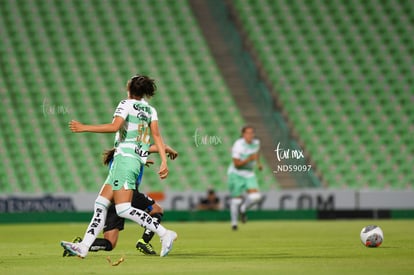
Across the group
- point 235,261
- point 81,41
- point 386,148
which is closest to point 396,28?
point 386,148

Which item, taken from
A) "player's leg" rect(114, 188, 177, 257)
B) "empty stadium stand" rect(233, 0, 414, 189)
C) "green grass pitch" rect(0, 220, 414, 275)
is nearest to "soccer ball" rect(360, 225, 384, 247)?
"green grass pitch" rect(0, 220, 414, 275)

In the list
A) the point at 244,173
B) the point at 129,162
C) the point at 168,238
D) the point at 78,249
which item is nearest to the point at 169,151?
the point at 129,162

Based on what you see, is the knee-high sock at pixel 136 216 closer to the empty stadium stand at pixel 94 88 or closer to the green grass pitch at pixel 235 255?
the green grass pitch at pixel 235 255

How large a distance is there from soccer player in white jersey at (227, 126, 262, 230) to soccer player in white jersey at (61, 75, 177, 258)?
8827 mm

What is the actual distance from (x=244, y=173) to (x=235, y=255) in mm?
9369

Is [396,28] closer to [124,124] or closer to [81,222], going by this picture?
[81,222]

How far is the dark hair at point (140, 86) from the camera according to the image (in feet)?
34.0

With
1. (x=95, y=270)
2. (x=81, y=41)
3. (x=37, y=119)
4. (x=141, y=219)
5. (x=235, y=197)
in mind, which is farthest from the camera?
(x=81, y=41)

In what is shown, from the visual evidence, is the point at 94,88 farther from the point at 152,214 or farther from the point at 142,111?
the point at 142,111

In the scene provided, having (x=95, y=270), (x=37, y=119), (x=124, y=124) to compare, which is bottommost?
(x=95, y=270)

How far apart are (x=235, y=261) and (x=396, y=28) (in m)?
20.7

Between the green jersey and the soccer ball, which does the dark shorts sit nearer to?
the green jersey

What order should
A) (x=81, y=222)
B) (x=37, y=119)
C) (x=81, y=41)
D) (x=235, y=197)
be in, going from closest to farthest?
(x=235, y=197) < (x=81, y=222) < (x=37, y=119) < (x=81, y=41)

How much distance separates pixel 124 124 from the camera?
33.7ft
